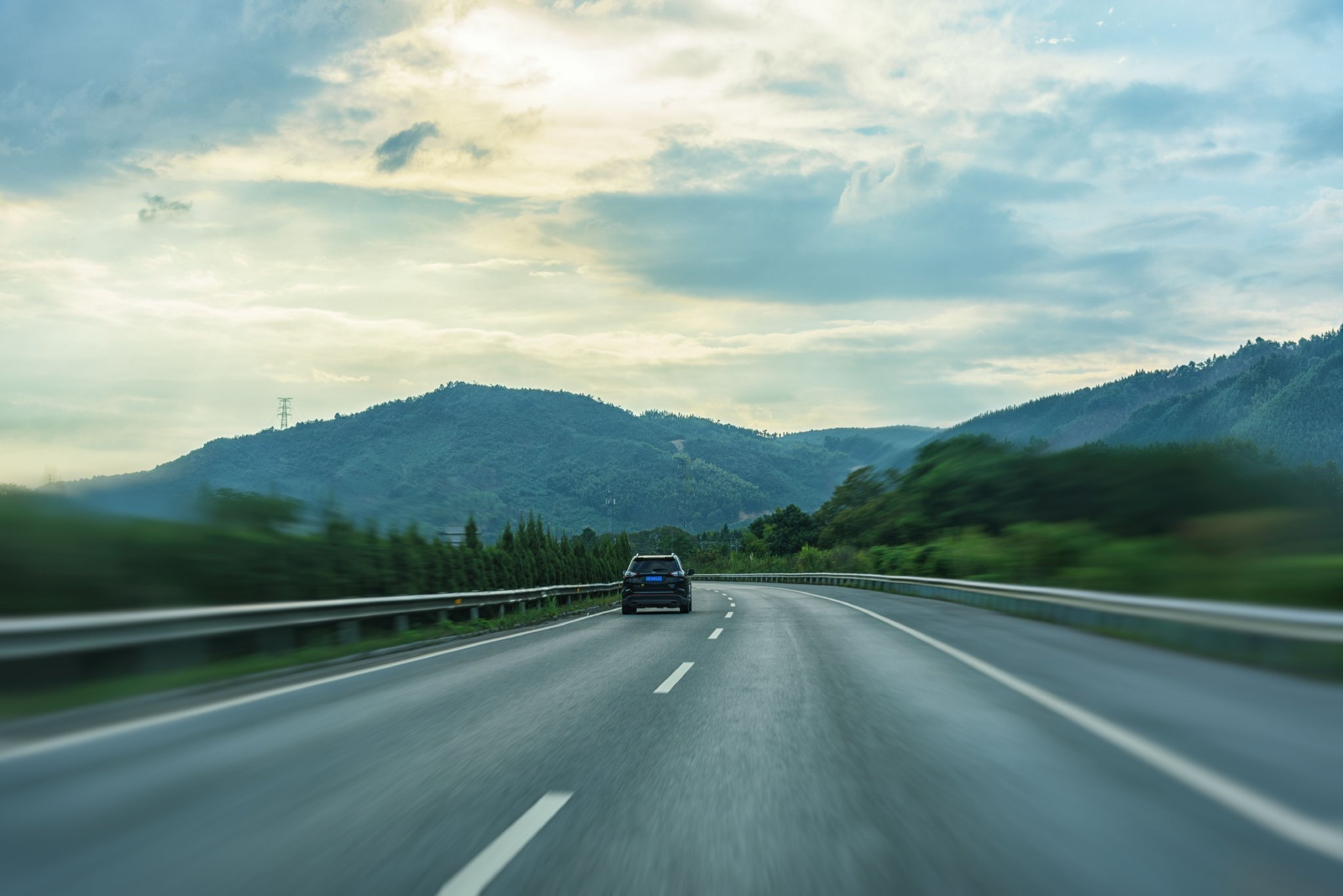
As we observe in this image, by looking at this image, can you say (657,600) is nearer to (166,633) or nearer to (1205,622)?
(1205,622)

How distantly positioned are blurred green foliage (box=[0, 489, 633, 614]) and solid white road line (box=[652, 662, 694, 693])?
18.3 feet

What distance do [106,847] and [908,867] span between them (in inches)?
133

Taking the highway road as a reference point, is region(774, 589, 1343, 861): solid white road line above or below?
below

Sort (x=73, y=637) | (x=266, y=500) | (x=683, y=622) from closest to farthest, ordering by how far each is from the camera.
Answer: (x=73, y=637), (x=266, y=500), (x=683, y=622)

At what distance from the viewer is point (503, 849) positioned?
4266mm

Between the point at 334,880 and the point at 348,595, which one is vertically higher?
the point at 348,595

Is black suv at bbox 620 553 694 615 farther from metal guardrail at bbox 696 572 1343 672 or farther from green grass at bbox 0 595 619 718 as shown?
green grass at bbox 0 595 619 718

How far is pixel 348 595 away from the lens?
16.1 m

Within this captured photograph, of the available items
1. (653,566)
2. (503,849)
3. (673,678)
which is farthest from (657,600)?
(503,849)

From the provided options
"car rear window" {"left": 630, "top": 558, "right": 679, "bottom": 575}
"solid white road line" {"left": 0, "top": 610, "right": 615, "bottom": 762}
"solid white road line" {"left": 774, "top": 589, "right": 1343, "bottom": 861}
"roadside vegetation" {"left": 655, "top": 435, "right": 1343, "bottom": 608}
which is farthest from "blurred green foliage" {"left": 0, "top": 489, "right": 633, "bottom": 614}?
"roadside vegetation" {"left": 655, "top": 435, "right": 1343, "bottom": 608}

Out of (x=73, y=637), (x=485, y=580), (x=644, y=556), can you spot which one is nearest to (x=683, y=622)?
(x=644, y=556)

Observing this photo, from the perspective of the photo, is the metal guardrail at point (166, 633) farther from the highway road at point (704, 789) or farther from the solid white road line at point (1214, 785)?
the solid white road line at point (1214, 785)

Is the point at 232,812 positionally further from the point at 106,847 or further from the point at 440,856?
the point at 440,856

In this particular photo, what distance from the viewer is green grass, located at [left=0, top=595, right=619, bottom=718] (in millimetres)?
8078
